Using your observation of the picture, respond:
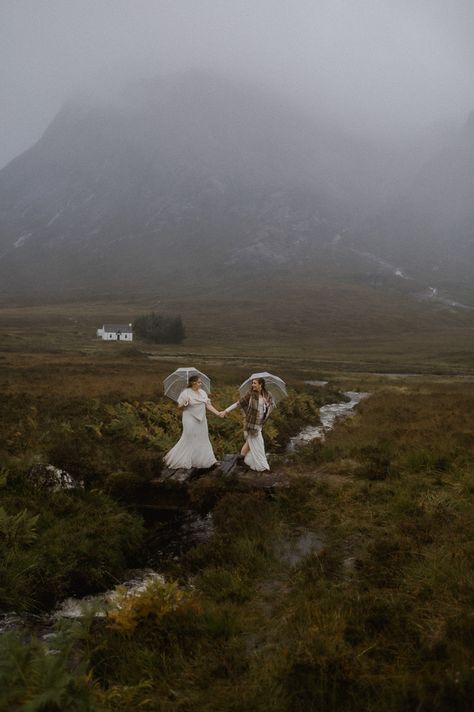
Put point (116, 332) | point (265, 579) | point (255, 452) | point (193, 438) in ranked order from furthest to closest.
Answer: point (116, 332), point (193, 438), point (255, 452), point (265, 579)

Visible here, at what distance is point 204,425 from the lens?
13.9 meters

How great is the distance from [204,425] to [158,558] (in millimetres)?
4577

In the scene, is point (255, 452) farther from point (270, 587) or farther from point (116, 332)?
point (116, 332)

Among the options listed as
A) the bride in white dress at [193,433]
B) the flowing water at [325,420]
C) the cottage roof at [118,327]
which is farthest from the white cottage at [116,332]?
the bride in white dress at [193,433]

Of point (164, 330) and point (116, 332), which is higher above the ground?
point (164, 330)

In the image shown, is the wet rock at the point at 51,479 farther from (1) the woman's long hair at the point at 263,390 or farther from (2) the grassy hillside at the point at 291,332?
(2) the grassy hillside at the point at 291,332

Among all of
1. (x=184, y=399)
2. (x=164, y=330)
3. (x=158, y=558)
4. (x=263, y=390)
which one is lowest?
(x=164, y=330)

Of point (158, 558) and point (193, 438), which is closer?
point (158, 558)

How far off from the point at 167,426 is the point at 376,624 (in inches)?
590

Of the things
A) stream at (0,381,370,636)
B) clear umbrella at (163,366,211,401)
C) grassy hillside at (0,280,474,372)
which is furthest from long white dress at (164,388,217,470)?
grassy hillside at (0,280,474,372)

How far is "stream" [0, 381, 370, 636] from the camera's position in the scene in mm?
7270

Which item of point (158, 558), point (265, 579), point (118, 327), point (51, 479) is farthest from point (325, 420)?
point (118, 327)

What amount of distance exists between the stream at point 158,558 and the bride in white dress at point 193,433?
75.7 inches

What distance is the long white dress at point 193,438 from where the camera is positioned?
1367 cm
